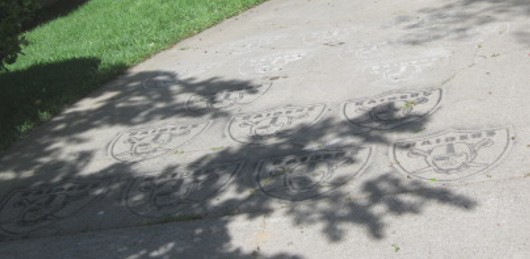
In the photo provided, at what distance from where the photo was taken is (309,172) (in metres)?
4.42

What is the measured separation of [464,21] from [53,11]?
8643 mm

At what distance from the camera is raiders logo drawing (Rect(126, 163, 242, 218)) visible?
14.4ft

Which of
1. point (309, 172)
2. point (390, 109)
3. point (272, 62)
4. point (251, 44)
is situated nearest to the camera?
point (309, 172)

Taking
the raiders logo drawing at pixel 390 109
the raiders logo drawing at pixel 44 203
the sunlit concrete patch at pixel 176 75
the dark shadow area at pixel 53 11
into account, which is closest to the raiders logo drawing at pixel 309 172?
the raiders logo drawing at pixel 390 109

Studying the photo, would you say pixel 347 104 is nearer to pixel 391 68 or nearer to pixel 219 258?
pixel 391 68

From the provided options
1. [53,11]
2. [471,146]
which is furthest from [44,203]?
[53,11]

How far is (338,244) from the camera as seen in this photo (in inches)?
143

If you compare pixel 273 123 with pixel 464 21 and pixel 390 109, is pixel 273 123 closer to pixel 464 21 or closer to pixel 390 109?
pixel 390 109

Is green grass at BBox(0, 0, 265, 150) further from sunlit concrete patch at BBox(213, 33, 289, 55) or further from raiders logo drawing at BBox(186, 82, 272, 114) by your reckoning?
raiders logo drawing at BBox(186, 82, 272, 114)

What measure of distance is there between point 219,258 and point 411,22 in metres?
4.36

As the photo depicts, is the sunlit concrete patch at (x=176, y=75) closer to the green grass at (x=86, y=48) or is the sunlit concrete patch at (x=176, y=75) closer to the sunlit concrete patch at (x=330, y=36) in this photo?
the green grass at (x=86, y=48)

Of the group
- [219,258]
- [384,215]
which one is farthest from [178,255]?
[384,215]

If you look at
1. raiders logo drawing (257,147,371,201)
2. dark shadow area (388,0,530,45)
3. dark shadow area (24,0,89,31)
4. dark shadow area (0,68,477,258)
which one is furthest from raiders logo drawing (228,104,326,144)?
dark shadow area (24,0,89,31)

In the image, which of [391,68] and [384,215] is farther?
[391,68]
